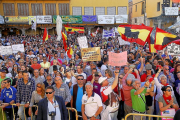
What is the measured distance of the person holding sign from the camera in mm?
3430

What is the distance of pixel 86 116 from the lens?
357 centimetres

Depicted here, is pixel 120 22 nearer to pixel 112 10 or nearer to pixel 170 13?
pixel 112 10

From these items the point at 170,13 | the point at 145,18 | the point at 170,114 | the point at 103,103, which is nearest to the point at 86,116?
the point at 103,103

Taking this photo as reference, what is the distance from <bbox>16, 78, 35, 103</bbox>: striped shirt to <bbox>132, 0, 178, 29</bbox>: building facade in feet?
89.5

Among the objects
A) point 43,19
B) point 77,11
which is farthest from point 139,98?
point 77,11

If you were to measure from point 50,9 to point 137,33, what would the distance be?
24.7 metres

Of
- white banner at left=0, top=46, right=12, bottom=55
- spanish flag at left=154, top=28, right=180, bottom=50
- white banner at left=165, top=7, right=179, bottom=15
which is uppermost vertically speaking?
white banner at left=165, top=7, right=179, bottom=15

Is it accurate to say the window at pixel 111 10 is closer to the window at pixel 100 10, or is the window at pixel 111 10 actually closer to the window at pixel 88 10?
the window at pixel 100 10

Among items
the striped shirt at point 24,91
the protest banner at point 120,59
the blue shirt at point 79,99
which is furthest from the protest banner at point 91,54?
the striped shirt at point 24,91

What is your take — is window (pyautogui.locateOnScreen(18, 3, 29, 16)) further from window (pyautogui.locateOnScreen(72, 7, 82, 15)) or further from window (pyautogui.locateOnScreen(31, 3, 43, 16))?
window (pyautogui.locateOnScreen(72, 7, 82, 15))

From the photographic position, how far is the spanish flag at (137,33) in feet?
21.0

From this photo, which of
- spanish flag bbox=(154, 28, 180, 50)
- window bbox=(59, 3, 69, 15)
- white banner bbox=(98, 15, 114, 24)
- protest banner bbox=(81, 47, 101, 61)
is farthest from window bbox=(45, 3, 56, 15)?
spanish flag bbox=(154, 28, 180, 50)

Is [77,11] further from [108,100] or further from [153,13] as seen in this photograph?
[108,100]

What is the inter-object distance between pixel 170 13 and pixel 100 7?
1187cm
